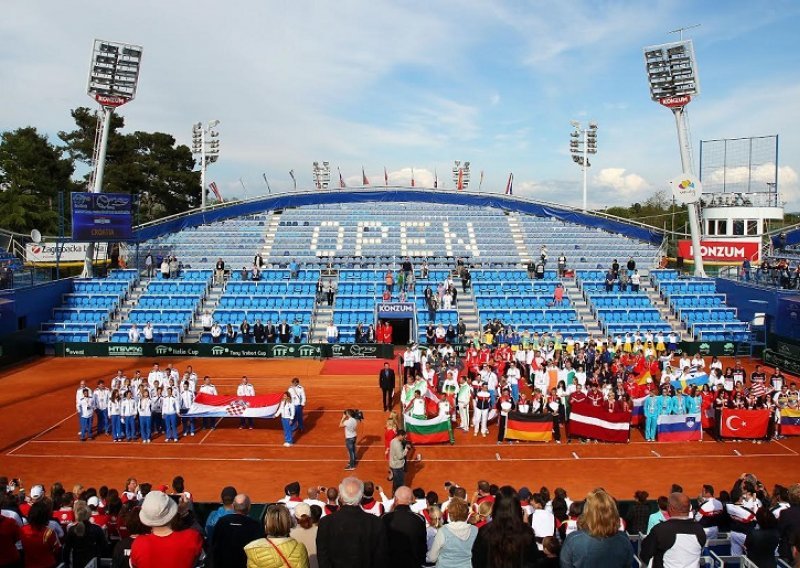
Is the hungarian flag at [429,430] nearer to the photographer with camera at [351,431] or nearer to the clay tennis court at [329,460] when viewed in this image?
the clay tennis court at [329,460]

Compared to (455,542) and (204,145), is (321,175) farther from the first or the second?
(455,542)

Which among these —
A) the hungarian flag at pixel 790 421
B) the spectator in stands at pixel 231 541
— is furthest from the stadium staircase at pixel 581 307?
the spectator in stands at pixel 231 541

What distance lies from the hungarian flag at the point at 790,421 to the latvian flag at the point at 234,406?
1466 cm

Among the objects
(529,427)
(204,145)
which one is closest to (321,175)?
(204,145)

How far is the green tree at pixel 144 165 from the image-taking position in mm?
65512

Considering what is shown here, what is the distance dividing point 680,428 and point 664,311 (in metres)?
19.0

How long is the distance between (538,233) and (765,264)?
16.8 meters

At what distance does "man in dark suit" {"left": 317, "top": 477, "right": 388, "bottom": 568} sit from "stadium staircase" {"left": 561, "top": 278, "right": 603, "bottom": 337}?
29013 millimetres

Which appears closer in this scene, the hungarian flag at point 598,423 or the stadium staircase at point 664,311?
the hungarian flag at point 598,423

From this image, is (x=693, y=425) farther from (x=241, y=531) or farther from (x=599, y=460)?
(x=241, y=531)

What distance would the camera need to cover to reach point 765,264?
117 ft

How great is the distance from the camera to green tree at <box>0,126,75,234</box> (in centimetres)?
5353

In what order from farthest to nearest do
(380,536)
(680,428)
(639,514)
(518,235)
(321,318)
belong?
(518,235), (321,318), (680,428), (639,514), (380,536)

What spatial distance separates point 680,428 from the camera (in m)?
17.8
